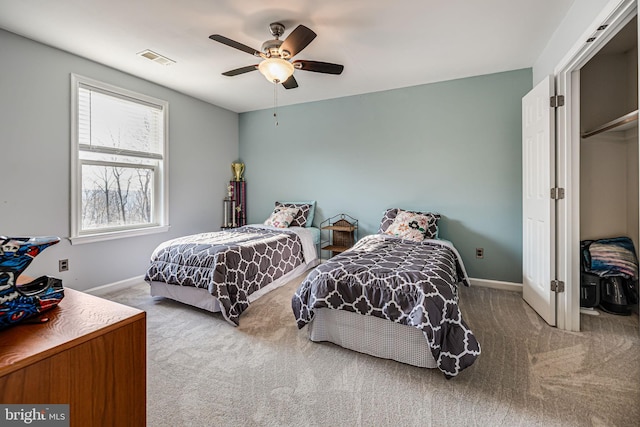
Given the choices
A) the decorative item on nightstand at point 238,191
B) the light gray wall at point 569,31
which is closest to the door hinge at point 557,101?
the light gray wall at point 569,31

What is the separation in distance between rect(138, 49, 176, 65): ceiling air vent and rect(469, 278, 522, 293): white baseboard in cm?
424

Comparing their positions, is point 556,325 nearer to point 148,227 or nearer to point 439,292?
point 439,292

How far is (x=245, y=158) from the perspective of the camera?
5031mm

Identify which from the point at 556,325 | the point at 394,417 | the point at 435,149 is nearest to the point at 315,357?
the point at 394,417

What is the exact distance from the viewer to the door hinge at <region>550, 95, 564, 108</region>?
236cm

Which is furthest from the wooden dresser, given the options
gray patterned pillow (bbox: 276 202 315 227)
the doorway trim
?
gray patterned pillow (bbox: 276 202 315 227)

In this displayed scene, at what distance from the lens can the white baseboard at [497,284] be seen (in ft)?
10.9

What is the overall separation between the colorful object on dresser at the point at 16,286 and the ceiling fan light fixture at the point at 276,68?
1965 millimetres

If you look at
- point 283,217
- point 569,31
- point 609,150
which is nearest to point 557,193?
point 609,150

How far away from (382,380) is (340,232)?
2.56m

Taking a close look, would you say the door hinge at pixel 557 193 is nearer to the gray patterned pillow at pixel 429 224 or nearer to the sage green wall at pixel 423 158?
the sage green wall at pixel 423 158

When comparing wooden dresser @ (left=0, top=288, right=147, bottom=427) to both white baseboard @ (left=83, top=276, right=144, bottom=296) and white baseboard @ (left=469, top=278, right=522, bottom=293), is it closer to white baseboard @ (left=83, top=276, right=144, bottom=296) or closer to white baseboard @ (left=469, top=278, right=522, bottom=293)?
white baseboard @ (left=83, top=276, right=144, bottom=296)

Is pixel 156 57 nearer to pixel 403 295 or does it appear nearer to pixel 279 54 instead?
pixel 279 54

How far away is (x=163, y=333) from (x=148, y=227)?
72.1 inches
